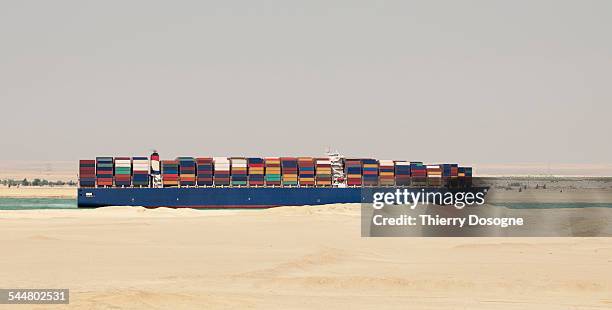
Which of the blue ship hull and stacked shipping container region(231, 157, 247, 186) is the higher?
stacked shipping container region(231, 157, 247, 186)

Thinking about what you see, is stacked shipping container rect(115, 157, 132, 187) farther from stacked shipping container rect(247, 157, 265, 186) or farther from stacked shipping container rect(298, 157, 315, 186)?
stacked shipping container rect(298, 157, 315, 186)

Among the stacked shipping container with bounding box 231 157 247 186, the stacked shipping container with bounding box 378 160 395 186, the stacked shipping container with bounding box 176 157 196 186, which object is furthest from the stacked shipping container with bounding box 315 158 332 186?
the stacked shipping container with bounding box 176 157 196 186

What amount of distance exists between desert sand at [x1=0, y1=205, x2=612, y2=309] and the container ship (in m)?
60.5

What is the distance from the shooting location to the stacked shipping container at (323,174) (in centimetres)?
9918

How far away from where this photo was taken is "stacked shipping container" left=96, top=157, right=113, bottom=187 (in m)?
96.3

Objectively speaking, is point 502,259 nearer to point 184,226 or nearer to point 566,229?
point 566,229

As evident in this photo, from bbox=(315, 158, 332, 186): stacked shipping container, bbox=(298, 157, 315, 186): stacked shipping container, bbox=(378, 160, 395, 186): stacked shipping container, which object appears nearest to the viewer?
bbox=(298, 157, 315, 186): stacked shipping container

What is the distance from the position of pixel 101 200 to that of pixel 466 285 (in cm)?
7903

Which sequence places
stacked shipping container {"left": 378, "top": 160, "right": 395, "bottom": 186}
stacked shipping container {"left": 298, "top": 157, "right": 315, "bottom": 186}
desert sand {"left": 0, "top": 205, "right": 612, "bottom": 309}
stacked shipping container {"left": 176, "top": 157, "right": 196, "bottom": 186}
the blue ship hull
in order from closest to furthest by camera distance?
desert sand {"left": 0, "top": 205, "right": 612, "bottom": 309} < the blue ship hull < stacked shipping container {"left": 176, "top": 157, "right": 196, "bottom": 186} < stacked shipping container {"left": 298, "top": 157, "right": 315, "bottom": 186} < stacked shipping container {"left": 378, "top": 160, "right": 395, "bottom": 186}

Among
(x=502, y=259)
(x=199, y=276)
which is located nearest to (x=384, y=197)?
(x=502, y=259)

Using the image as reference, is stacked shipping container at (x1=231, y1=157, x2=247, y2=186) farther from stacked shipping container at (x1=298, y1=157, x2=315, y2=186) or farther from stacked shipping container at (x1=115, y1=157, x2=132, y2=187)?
stacked shipping container at (x1=115, y1=157, x2=132, y2=187)

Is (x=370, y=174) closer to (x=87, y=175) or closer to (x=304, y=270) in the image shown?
(x=87, y=175)

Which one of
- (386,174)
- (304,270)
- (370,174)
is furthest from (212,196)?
(304,270)

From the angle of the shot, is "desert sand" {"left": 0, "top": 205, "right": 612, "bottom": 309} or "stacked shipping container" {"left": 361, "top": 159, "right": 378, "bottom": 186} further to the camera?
"stacked shipping container" {"left": 361, "top": 159, "right": 378, "bottom": 186}
